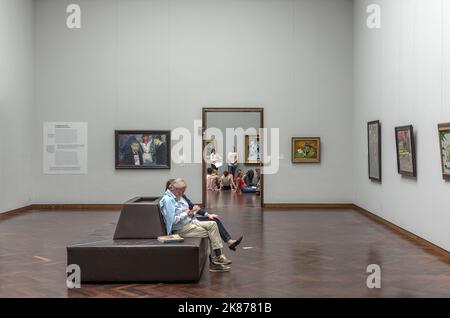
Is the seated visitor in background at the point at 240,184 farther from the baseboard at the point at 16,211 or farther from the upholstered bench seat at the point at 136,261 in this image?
the upholstered bench seat at the point at 136,261

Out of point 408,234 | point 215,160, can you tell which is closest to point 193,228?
point 408,234

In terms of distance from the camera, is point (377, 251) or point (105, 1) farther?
point (105, 1)

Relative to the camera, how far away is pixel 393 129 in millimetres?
12539

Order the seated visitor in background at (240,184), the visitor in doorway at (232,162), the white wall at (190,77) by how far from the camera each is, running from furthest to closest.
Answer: the visitor in doorway at (232,162) < the seated visitor in background at (240,184) < the white wall at (190,77)

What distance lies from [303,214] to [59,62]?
888 cm

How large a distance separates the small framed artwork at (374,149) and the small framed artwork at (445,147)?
4523 millimetres

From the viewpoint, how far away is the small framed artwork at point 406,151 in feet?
35.8

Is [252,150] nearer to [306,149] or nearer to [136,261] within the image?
[306,149]

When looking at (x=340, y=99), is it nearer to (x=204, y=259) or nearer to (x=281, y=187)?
(x=281, y=187)

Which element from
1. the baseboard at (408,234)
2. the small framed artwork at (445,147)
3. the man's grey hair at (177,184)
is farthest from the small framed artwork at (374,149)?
the man's grey hair at (177,184)

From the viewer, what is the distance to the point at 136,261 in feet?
23.2

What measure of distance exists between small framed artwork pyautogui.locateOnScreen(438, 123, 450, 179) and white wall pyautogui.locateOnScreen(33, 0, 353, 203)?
7839 millimetres
